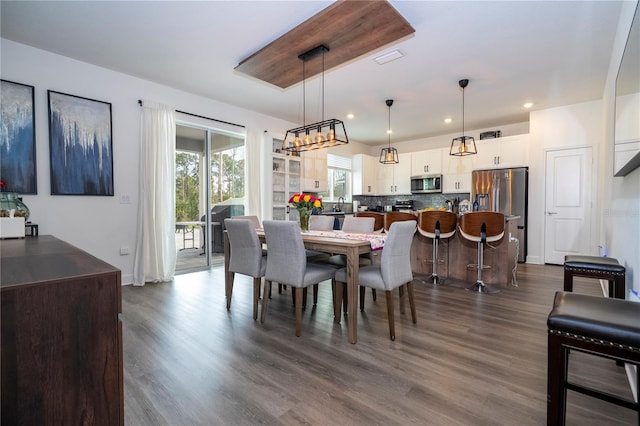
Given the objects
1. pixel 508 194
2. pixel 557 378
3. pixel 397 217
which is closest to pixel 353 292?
pixel 557 378

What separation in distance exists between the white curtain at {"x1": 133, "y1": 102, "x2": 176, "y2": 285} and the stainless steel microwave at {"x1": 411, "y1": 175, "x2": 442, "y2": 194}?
5014 mm

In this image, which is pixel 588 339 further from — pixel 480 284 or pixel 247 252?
pixel 480 284

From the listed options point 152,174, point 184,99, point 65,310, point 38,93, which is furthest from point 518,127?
point 38,93

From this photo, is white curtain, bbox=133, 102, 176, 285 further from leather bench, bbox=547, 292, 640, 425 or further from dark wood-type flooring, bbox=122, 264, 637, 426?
leather bench, bbox=547, 292, 640, 425

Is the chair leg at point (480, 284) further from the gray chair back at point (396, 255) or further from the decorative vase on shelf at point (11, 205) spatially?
the decorative vase on shelf at point (11, 205)

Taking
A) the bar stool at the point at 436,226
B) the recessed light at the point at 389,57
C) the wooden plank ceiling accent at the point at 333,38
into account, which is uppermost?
the recessed light at the point at 389,57

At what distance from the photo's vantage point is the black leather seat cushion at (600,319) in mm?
1074

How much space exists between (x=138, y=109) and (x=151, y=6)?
1.81 m

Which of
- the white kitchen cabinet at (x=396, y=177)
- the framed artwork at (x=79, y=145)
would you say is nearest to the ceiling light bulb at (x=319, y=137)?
the framed artwork at (x=79, y=145)

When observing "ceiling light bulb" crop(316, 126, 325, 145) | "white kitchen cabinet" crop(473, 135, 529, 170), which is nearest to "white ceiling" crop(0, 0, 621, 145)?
"white kitchen cabinet" crop(473, 135, 529, 170)

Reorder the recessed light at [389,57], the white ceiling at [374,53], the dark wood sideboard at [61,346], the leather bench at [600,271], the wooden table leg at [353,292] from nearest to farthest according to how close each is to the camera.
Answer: the dark wood sideboard at [61,346] < the leather bench at [600,271] < the wooden table leg at [353,292] < the white ceiling at [374,53] < the recessed light at [389,57]

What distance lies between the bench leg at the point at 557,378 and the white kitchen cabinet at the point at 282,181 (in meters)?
4.73

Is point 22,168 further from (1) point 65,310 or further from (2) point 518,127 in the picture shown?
(2) point 518,127

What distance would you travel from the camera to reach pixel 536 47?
3.10 metres
